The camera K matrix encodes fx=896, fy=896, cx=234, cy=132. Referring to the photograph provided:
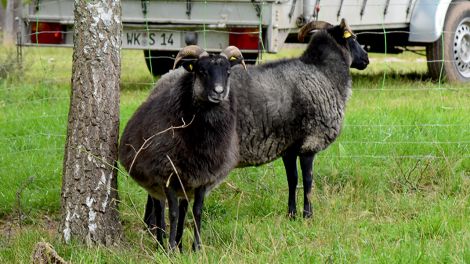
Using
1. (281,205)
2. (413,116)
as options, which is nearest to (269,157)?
(281,205)

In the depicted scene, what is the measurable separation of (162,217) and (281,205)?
4.34 feet

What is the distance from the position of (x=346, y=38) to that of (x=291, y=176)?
142cm

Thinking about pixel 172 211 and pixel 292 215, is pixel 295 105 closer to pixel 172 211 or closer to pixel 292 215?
pixel 292 215

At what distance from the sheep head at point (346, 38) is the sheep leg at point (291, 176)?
3.74 ft

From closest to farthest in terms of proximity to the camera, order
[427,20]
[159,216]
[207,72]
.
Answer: [207,72]
[159,216]
[427,20]

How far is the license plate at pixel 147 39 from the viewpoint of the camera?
11.3 m

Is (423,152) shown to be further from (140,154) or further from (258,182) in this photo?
(140,154)

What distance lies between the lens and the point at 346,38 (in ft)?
26.6

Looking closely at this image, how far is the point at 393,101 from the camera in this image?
11.1 m

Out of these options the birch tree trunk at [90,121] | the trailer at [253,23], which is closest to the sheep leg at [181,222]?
the birch tree trunk at [90,121]

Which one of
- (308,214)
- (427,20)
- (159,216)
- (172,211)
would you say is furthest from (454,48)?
(172,211)

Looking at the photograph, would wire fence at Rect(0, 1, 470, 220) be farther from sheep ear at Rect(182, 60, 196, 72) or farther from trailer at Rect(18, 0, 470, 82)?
sheep ear at Rect(182, 60, 196, 72)

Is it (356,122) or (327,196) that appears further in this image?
(356,122)

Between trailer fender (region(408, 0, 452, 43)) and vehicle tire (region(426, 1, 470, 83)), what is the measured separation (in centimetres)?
16
